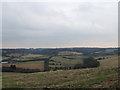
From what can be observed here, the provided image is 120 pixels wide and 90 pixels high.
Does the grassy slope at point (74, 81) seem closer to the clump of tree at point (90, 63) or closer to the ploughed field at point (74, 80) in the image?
the ploughed field at point (74, 80)

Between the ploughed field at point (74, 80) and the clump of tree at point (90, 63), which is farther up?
the ploughed field at point (74, 80)

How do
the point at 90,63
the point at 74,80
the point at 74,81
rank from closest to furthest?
the point at 74,81 → the point at 74,80 → the point at 90,63

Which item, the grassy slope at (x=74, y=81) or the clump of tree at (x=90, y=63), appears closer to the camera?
the grassy slope at (x=74, y=81)

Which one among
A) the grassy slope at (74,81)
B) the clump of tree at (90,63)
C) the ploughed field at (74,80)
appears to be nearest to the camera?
the ploughed field at (74,80)

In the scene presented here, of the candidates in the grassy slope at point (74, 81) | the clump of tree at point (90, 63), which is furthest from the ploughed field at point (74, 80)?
the clump of tree at point (90, 63)

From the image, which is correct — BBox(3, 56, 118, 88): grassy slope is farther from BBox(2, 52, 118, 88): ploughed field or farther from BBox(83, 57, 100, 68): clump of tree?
BBox(83, 57, 100, 68): clump of tree

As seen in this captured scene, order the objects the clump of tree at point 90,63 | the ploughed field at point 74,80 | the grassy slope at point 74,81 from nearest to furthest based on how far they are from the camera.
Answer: the ploughed field at point 74,80 → the grassy slope at point 74,81 → the clump of tree at point 90,63

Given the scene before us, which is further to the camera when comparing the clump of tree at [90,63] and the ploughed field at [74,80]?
the clump of tree at [90,63]

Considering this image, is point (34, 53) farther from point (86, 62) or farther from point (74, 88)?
point (74, 88)

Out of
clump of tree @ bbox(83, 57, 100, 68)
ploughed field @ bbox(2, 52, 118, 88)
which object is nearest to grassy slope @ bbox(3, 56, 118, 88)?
ploughed field @ bbox(2, 52, 118, 88)

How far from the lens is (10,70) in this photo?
126ft

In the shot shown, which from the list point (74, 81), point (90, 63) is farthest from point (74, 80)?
point (90, 63)

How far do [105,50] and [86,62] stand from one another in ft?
131

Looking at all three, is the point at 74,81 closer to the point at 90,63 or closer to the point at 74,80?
the point at 74,80
